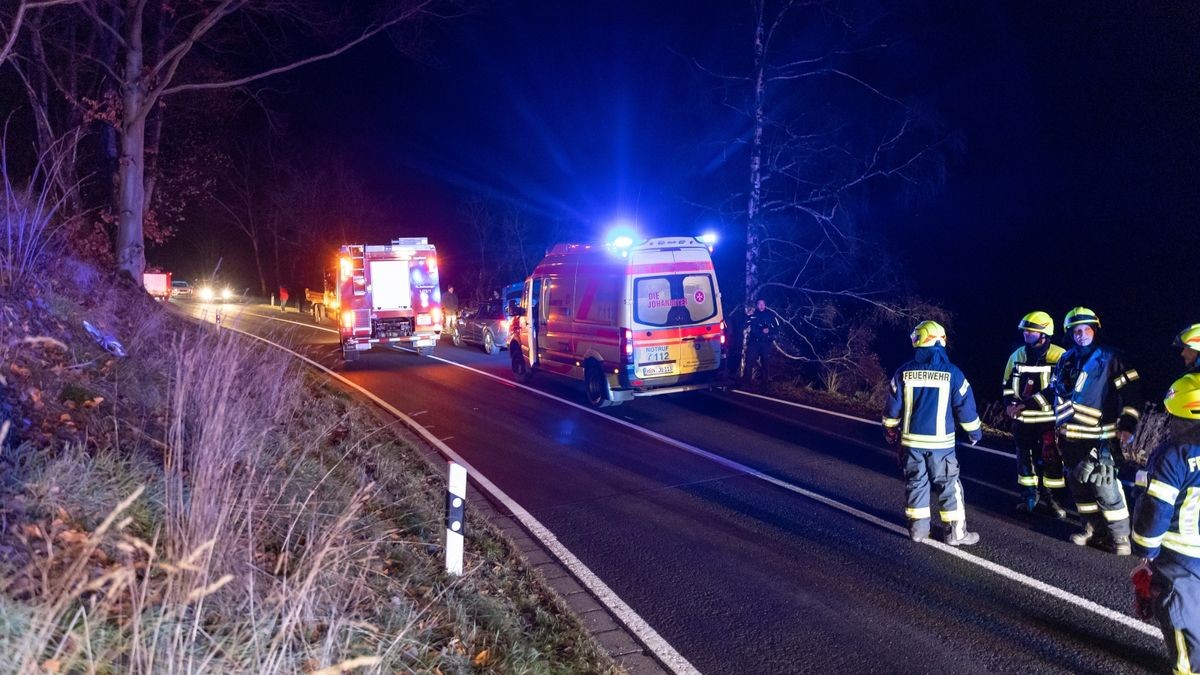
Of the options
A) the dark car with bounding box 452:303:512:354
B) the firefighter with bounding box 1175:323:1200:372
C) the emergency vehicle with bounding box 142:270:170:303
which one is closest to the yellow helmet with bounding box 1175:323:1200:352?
the firefighter with bounding box 1175:323:1200:372

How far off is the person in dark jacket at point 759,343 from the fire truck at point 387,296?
28.0 ft

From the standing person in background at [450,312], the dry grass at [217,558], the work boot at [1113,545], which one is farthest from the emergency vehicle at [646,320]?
the standing person in background at [450,312]

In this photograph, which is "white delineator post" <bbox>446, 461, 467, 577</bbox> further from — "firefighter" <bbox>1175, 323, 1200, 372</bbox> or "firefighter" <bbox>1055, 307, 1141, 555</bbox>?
"firefighter" <bbox>1055, 307, 1141, 555</bbox>

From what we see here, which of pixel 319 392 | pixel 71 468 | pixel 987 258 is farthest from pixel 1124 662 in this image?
pixel 987 258

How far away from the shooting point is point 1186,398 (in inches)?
137

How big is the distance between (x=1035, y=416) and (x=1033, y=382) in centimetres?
28

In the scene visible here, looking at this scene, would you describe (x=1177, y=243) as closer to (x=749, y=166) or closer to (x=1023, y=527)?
(x=749, y=166)

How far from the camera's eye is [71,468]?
3.65 m

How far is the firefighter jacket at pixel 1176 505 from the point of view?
335 centimetres

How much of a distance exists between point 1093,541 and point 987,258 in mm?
21440

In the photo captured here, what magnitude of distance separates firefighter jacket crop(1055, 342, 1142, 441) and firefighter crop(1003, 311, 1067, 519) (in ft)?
1.48

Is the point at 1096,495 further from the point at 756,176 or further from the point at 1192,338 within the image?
the point at 756,176

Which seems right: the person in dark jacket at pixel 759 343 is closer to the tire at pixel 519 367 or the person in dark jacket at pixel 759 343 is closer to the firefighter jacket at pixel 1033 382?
the tire at pixel 519 367

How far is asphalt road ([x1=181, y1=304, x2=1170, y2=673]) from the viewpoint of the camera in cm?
403
